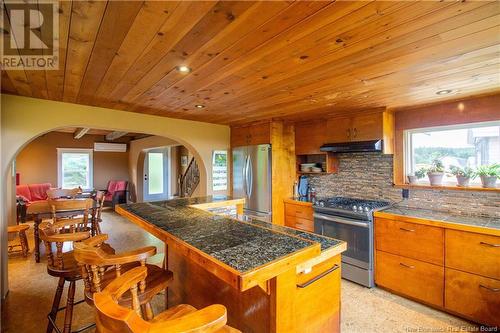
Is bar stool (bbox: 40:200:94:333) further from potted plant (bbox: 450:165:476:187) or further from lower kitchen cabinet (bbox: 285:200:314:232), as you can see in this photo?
potted plant (bbox: 450:165:476:187)

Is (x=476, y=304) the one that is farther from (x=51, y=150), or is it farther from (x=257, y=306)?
(x=51, y=150)

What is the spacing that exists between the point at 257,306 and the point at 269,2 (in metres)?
1.52

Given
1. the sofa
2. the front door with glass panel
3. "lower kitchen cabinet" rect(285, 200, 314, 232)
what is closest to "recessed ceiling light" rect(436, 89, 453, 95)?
"lower kitchen cabinet" rect(285, 200, 314, 232)

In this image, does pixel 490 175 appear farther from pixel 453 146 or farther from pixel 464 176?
pixel 453 146

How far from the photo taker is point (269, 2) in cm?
109

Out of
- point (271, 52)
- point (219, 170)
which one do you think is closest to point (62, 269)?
point (271, 52)

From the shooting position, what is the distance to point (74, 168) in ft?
26.1

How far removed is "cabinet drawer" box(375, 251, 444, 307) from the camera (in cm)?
242

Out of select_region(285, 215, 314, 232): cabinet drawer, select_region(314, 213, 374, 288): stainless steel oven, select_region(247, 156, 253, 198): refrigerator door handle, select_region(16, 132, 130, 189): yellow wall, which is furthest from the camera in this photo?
select_region(16, 132, 130, 189): yellow wall

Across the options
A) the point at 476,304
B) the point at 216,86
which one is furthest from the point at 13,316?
the point at 476,304

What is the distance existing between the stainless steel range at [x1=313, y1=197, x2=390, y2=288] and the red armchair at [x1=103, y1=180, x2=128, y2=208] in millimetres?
6876

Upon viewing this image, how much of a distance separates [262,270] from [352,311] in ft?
6.40

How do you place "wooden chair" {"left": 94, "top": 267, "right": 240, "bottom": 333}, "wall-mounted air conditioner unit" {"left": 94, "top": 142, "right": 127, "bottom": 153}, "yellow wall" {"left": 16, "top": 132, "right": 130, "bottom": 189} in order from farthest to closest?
"wall-mounted air conditioner unit" {"left": 94, "top": 142, "right": 127, "bottom": 153} < "yellow wall" {"left": 16, "top": 132, "right": 130, "bottom": 189} < "wooden chair" {"left": 94, "top": 267, "right": 240, "bottom": 333}

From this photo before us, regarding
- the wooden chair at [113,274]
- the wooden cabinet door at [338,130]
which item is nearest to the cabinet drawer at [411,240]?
the wooden cabinet door at [338,130]
